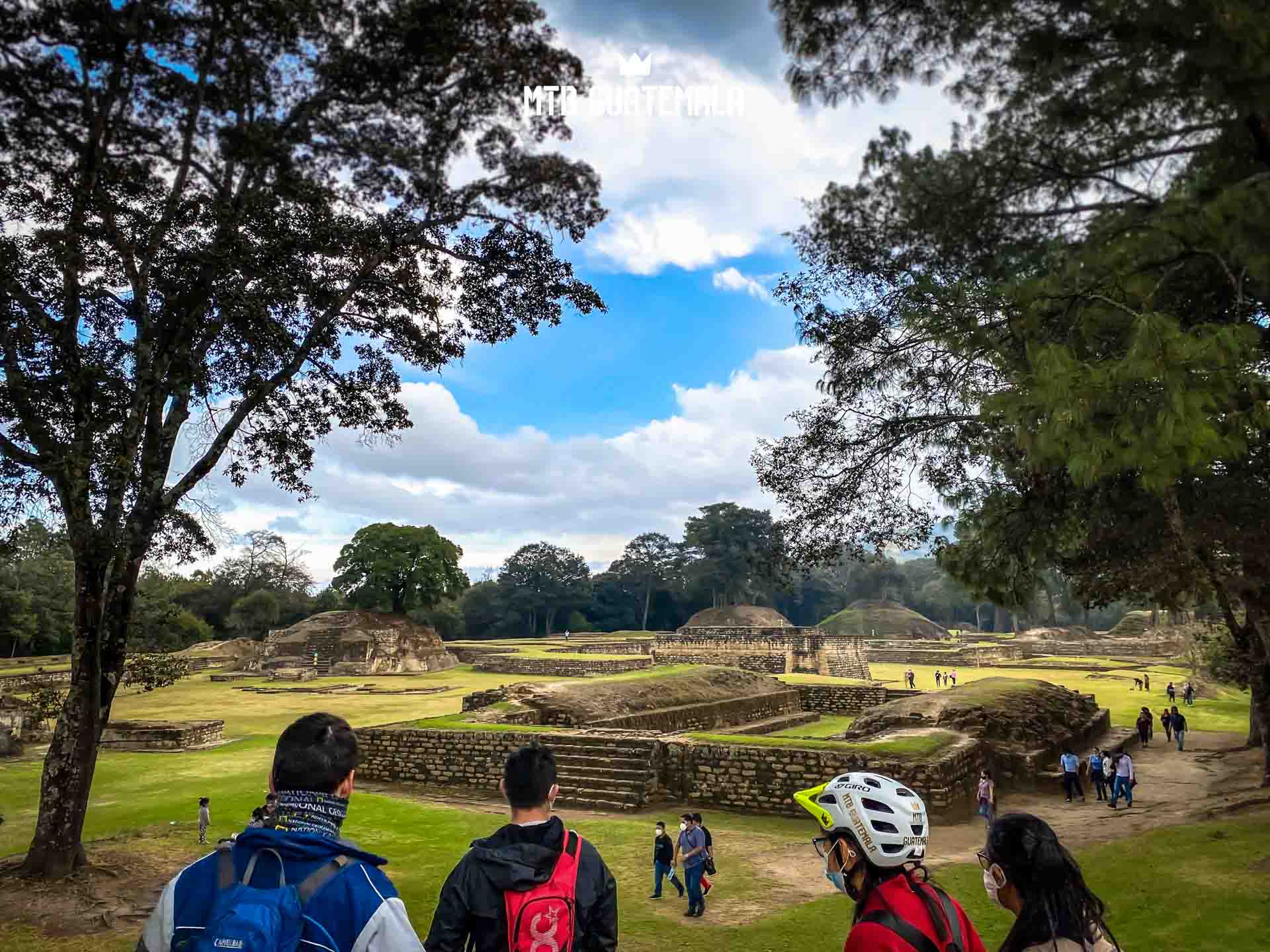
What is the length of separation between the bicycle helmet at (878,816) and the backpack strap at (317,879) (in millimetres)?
1353

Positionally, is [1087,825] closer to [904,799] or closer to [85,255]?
[904,799]

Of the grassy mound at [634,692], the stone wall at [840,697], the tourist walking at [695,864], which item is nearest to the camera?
the tourist walking at [695,864]

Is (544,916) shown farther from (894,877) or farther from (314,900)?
(894,877)

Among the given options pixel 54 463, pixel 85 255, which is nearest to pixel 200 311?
pixel 85 255

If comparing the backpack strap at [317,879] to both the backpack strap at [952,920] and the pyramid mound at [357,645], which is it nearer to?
the backpack strap at [952,920]

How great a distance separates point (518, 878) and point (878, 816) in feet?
3.74

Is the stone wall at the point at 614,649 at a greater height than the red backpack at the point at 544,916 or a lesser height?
lesser

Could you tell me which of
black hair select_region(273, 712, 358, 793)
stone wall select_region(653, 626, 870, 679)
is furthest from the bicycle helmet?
stone wall select_region(653, 626, 870, 679)

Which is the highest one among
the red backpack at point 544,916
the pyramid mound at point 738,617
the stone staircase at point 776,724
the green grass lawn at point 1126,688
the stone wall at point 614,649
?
the red backpack at point 544,916

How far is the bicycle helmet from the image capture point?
2314 millimetres

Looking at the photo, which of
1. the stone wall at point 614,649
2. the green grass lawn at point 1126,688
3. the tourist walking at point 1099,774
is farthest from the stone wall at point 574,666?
the tourist walking at point 1099,774

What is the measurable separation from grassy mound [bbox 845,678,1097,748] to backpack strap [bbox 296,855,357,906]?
14025 millimetres

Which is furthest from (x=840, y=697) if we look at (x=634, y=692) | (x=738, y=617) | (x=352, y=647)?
(x=738, y=617)

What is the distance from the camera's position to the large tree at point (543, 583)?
196 feet
